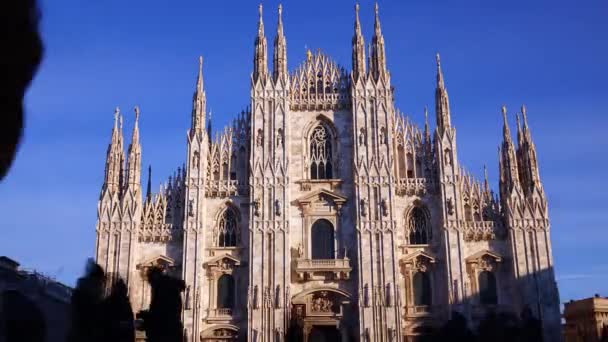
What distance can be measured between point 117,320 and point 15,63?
17.1 m

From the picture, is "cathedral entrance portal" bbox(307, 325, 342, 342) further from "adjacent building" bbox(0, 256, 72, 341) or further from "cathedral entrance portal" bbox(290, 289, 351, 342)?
"adjacent building" bbox(0, 256, 72, 341)

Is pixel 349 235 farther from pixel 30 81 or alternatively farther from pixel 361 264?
pixel 30 81

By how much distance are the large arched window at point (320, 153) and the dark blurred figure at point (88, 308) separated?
2008cm

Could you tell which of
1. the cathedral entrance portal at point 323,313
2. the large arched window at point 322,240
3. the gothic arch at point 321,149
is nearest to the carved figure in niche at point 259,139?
the gothic arch at point 321,149

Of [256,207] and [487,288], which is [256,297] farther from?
[487,288]

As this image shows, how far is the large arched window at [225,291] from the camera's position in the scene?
131 feet

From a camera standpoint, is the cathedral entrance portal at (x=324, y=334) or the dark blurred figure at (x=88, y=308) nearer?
the dark blurred figure at (x=88, y=308)

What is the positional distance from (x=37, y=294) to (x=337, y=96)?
69.2 feet

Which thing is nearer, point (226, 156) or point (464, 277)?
point (464, 277)

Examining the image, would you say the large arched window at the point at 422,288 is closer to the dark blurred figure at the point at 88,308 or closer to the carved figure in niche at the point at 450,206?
the carved figure in niche at the point at 450,206

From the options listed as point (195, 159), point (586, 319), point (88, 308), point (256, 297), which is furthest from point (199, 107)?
point (586, 319)

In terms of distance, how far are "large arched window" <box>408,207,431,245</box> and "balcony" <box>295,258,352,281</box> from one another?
175 inches

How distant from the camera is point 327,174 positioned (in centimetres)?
4209

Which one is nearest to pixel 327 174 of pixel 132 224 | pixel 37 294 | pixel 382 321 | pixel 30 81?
pixel 382 321
